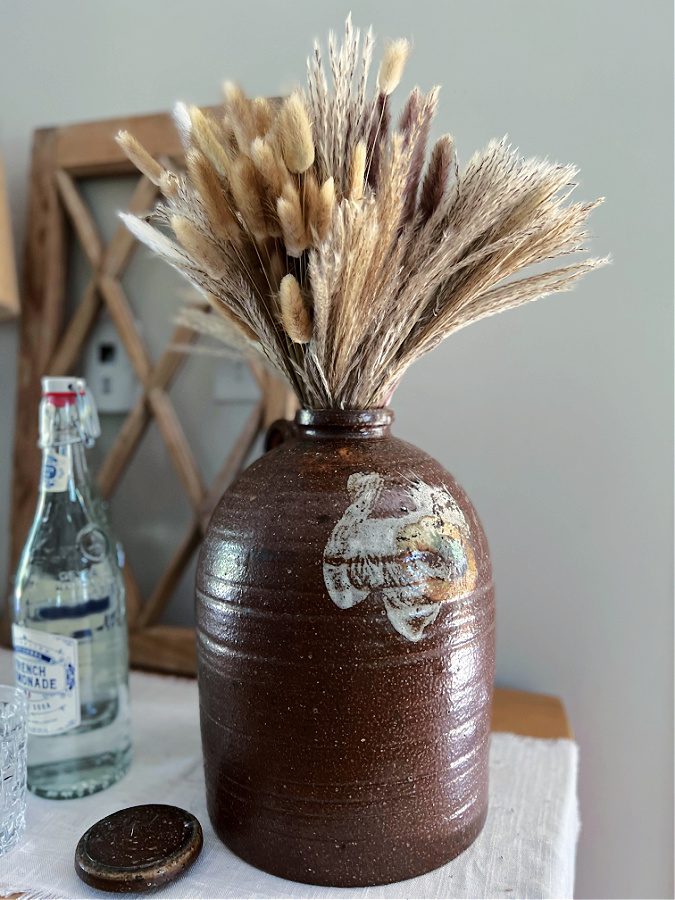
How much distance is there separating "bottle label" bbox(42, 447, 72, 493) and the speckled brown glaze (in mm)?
184

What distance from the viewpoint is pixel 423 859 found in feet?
1.43

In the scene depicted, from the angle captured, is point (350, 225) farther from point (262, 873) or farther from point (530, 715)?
point (530, 715)

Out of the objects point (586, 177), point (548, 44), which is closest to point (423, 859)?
point (586, 177)

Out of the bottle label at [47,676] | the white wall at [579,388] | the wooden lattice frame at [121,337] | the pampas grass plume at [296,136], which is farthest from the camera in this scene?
the wooden lattice frame at [121,337]

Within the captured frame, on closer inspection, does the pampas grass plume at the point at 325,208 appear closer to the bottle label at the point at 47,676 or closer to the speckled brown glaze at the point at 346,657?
the speckled brown glaze at the point at 346,657

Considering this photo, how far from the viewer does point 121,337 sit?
0.79 m

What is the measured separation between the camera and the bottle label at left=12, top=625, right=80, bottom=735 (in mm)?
533

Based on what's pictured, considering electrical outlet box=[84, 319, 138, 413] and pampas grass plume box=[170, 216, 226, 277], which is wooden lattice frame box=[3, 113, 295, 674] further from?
Answer: pampas grass plume box=[170, 216, 226, 277]

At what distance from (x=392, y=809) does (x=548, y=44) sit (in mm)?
687

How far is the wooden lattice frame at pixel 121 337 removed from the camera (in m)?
0.75

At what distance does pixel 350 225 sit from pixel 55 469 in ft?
1.08

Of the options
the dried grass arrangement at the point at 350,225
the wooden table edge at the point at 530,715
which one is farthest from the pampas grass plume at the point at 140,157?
the wooden table edge at the point at 530,715

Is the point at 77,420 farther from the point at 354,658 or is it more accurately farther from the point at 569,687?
the point at 569,687

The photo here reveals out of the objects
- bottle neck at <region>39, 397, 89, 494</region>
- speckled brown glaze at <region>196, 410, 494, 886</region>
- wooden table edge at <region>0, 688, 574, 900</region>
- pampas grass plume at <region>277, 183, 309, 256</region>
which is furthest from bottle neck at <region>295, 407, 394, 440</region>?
wooden table edge at <region>0, 688, 574, 900</region>
